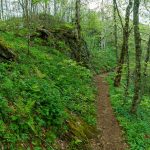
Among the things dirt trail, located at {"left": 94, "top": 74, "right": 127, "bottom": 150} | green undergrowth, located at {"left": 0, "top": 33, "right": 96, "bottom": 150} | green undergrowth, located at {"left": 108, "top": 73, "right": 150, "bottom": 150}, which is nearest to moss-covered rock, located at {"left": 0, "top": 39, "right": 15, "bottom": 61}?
green undergrowth, located at {"left": 0, "top": 33, "right": 96, "bottom": 150}

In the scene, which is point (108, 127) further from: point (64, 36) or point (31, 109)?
point (64, 36)

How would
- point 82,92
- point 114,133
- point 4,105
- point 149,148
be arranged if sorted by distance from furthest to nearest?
1. point 82,92
2. point 114,133
3. point 149,148
4. point 4,105

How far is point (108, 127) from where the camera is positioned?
522 inches

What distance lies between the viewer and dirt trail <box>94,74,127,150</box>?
11.3 meters

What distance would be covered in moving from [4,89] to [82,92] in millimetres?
8219

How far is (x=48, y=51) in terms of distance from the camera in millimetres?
A: 23375

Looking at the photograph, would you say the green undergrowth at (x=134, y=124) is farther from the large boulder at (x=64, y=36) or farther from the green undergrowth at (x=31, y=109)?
the large boulder at (x=64, y=36)

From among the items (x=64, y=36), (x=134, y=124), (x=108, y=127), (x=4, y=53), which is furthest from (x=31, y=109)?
(x=64, y=36)

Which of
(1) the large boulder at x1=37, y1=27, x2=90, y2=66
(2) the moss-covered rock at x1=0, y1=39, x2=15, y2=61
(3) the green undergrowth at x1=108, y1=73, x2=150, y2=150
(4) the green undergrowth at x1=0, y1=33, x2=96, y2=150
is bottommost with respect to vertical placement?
(3) the green undergrowth at x1=108, y1=73, x2=150, y2=150

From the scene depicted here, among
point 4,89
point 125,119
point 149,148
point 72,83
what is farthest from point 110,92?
point 4,89

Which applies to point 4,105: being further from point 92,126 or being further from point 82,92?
point 82,92

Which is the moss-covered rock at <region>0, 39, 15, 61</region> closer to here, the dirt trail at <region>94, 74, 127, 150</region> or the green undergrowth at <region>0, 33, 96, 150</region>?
the green undergrowth at <region>0, 33, 96, 150</region>

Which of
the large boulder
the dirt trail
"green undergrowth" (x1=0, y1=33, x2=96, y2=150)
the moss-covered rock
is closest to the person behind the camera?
"green undergrowth" (x1=0, y1=33, x2=96, y2=150)

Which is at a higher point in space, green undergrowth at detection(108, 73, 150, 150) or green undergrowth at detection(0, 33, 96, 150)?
green undergrowth at detection(0, 33, 96, 150)
